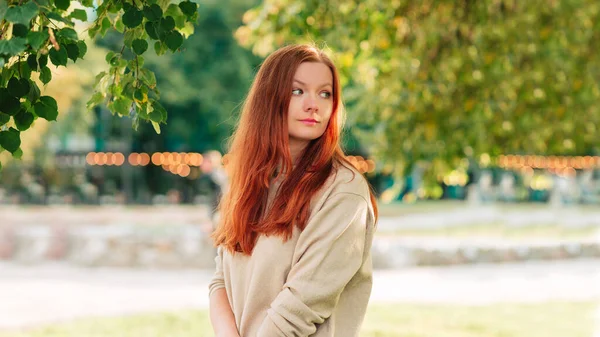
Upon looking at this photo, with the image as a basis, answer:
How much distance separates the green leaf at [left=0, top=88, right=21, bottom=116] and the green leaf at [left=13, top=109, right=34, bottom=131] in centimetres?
4

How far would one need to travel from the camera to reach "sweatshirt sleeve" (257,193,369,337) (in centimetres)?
236

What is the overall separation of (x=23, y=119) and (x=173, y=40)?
20.8 inches

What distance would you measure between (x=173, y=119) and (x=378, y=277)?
19817mm

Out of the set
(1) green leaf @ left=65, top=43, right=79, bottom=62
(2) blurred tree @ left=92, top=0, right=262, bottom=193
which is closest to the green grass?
(1) green leaf @ left=65, top=43, right=79, bottom=62

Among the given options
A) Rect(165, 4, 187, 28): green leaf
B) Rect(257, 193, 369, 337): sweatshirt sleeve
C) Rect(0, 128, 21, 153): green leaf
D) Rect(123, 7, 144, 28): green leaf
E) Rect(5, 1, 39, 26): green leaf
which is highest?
Rect(165, 4, 187, 28): green leaf

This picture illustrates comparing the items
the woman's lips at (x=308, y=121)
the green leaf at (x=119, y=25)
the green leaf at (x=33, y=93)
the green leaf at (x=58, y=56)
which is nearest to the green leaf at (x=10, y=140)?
the green leaf at (x=33, y=93)

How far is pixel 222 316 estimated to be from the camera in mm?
2695

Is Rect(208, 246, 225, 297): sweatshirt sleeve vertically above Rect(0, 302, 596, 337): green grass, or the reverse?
Rect(208, 246, 225, 297): sweatshirt sleeve

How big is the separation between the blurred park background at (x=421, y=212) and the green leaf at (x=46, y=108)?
0.34 m

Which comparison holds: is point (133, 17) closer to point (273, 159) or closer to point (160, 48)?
point (160, 48)

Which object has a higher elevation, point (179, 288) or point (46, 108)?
point (46, 108)

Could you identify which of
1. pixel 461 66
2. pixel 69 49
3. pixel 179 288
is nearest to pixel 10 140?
pixel 69 49

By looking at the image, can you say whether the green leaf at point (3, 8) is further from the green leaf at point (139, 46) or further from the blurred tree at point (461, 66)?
the blurred tree at point (461, 66)

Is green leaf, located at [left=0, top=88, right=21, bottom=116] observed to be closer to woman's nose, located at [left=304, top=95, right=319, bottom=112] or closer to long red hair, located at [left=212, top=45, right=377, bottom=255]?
long red hair, located at [left=212, top=45, right=377, bottom=255]
